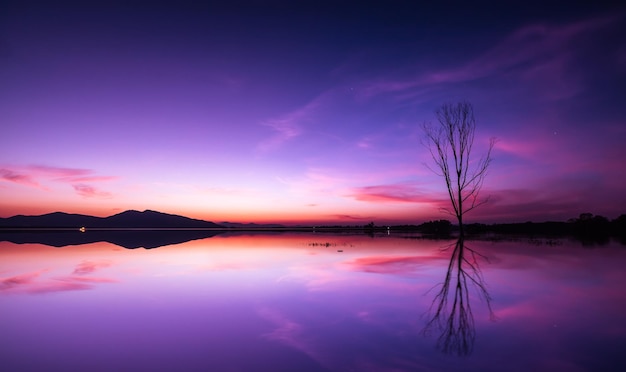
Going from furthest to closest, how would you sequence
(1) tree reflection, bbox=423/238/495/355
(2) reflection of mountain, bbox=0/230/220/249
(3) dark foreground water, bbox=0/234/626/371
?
(2) reflection of mountain, bbox=0/230/220/249
(1) tree reflection, bbox=423/238/495/355
(3) dark foreground water, bbox=0/234/626/371

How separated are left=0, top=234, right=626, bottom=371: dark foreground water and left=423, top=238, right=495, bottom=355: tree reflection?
32 mm

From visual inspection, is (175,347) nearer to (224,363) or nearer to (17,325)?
(224,363)

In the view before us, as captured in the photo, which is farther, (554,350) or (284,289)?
(284,289)

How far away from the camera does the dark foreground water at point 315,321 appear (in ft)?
16.5

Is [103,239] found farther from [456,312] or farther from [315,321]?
[456,312]

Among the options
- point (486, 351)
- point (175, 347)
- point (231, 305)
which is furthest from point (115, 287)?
point (486, 351)

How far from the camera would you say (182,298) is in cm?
919

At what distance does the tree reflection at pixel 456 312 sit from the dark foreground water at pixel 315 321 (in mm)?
32

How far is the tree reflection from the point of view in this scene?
5.66m

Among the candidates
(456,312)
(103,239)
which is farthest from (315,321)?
(103,239)

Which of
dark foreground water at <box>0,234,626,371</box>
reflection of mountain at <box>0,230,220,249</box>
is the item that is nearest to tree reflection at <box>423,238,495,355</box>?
dark foreground water at <box>0,234,626,371</box>

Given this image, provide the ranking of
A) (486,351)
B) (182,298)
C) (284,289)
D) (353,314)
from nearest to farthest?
1. (486,351)
2. (353,314)
3. (182,298)
4. (284,289)

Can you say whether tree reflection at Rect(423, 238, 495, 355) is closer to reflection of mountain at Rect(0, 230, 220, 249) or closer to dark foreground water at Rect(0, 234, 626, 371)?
dark foreground water at Rect(0, 234, 626, 371)

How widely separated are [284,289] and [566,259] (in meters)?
14.7
